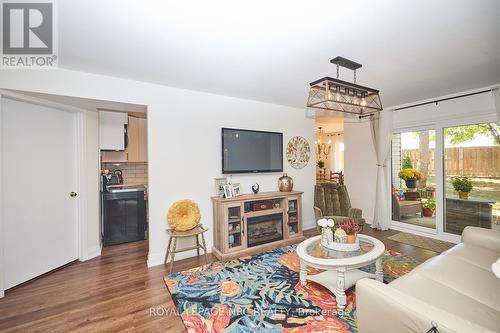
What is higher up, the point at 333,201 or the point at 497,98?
the point at 497,98

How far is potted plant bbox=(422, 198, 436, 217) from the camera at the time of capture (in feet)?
12.6

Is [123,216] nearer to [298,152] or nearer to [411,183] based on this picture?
[298,152]

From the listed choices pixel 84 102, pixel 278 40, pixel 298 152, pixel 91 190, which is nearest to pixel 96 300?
pixel 91 190

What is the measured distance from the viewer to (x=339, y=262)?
191 cm

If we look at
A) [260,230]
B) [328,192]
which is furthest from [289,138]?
[260,230]

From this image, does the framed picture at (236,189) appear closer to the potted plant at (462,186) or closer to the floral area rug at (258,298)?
the floral area rug at (258,298)

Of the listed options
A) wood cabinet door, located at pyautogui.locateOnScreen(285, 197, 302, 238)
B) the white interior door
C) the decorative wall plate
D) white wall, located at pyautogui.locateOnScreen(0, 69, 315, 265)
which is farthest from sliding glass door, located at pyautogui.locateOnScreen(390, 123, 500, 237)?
the white interior door

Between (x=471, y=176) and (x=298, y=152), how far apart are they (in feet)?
8.93

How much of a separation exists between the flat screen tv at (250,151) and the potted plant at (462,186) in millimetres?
2854

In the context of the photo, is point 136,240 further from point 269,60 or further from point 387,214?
point 387,214

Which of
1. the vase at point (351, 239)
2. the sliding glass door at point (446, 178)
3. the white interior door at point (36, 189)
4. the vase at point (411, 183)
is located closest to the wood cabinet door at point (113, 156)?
the white interior door at point (36, 189)

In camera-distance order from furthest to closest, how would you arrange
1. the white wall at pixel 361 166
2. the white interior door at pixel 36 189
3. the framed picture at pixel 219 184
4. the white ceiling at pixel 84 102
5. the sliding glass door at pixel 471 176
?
1. the white wall at pixel 361 166
2. the framed picture at pixel 219 184
3. the sliding glass door at pixel 471 176
4. the white ceiling at pixel 84 102
5. the white interior door at pixel 36 189

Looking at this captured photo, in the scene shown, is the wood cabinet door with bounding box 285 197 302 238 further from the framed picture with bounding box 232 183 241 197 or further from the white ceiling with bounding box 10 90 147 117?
the white ceiling with bounding box 10 90 147 117

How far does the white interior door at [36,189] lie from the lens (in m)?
2.31
